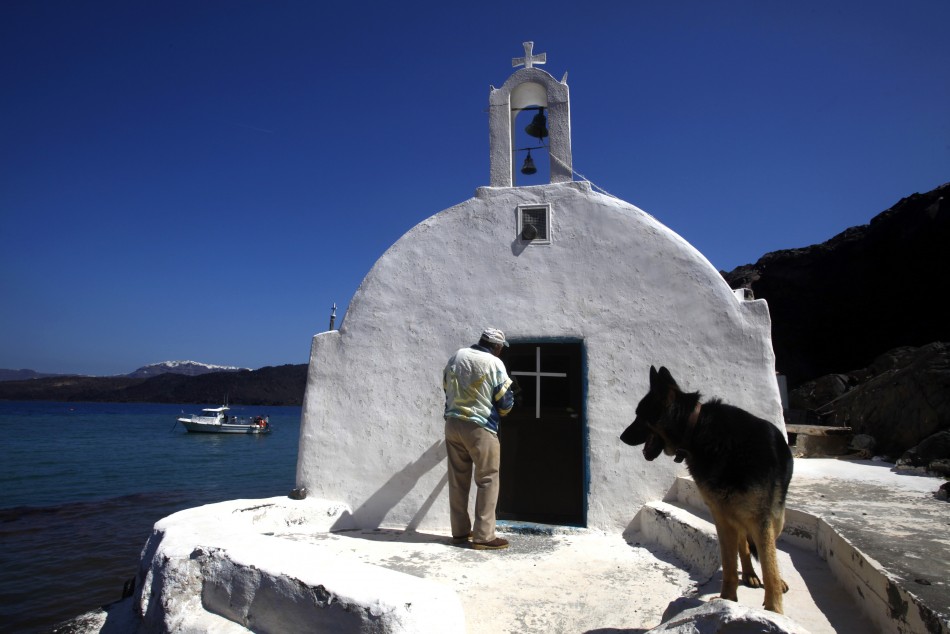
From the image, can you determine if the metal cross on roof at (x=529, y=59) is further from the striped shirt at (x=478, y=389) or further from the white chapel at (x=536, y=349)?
the striped shirt at (x=478, y=389)

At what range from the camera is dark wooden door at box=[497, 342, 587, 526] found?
5715mm

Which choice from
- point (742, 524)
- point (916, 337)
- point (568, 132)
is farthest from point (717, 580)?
point (916, 337)

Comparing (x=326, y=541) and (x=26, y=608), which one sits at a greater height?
(x=326, y=541)

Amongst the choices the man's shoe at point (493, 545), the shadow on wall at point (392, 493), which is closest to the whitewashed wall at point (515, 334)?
the shadow on wall at point (392, 493)

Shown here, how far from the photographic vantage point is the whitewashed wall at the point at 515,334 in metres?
5.39

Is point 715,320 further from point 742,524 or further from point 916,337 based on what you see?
point 916,337

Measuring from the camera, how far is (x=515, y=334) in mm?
5812

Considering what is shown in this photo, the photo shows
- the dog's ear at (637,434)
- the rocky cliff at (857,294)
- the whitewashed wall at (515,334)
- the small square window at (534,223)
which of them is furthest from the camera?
the rocky cliff at (857,294)

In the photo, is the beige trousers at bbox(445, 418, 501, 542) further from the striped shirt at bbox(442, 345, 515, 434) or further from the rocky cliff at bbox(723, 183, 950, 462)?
the rocky cliff at bbox(723, 183, 950, 462)

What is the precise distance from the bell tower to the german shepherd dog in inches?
145

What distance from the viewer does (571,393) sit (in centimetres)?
582

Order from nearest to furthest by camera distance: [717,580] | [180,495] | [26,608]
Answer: [717,580]
[26,608]
[180,495]

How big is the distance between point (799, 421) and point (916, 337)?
1859 centimetres

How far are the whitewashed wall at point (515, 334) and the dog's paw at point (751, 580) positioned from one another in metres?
1.99
